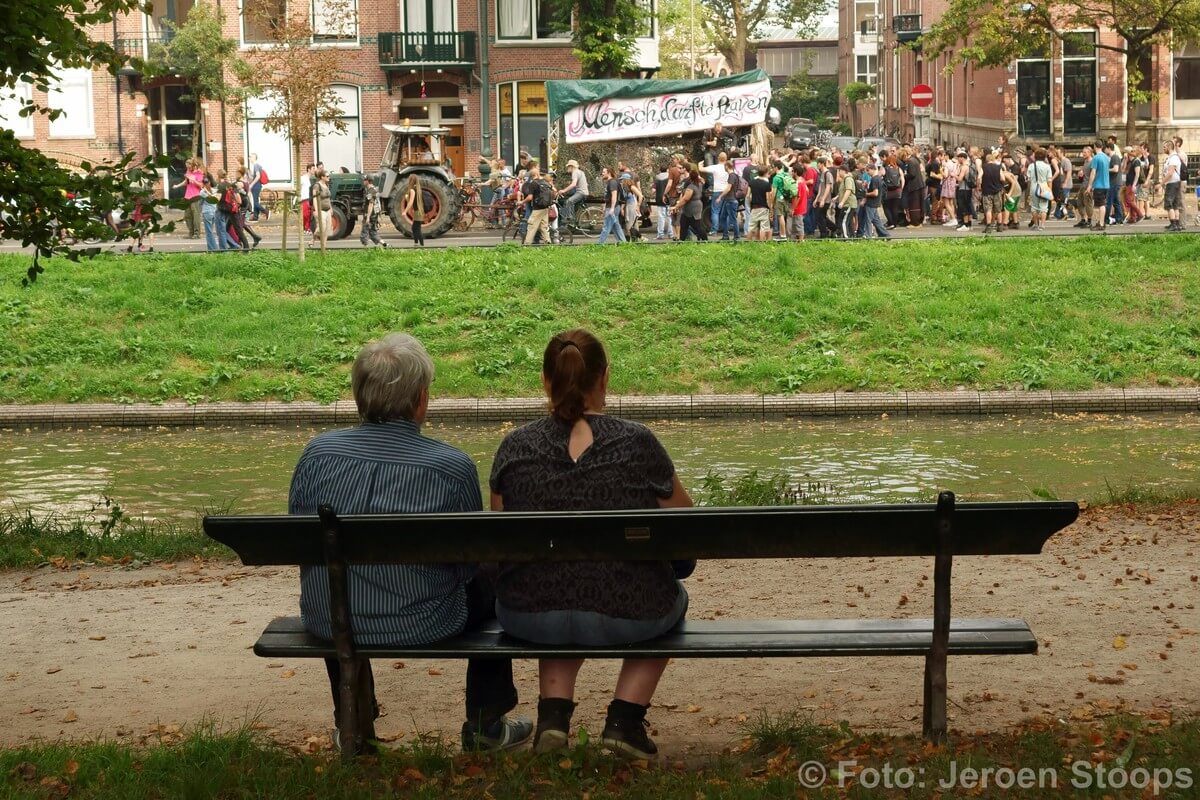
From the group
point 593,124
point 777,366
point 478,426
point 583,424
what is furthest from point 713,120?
point 583,424

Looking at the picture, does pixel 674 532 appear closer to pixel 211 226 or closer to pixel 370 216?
pixel 211 226

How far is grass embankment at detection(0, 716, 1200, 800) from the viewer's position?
4410 mm

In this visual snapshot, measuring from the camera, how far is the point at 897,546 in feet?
15.4

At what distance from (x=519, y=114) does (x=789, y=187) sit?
18638 millimetres

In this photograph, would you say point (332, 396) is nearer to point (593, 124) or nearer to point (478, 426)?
point (478, 426)

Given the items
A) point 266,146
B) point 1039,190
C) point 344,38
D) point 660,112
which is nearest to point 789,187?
point 660,112

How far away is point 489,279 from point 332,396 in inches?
191

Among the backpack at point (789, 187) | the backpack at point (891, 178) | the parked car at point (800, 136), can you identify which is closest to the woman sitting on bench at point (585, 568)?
the backpack at point (789, 187)

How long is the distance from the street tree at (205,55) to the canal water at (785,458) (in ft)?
86.0

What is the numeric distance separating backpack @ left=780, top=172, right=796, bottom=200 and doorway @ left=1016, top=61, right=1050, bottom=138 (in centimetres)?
2150

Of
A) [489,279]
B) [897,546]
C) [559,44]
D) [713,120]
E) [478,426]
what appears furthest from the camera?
[559,44]

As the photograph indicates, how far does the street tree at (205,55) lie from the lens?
4184cm

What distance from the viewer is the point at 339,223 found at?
31969mm

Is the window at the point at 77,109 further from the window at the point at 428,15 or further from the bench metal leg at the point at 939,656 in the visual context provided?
the bench metal leg at the point at 939,656
